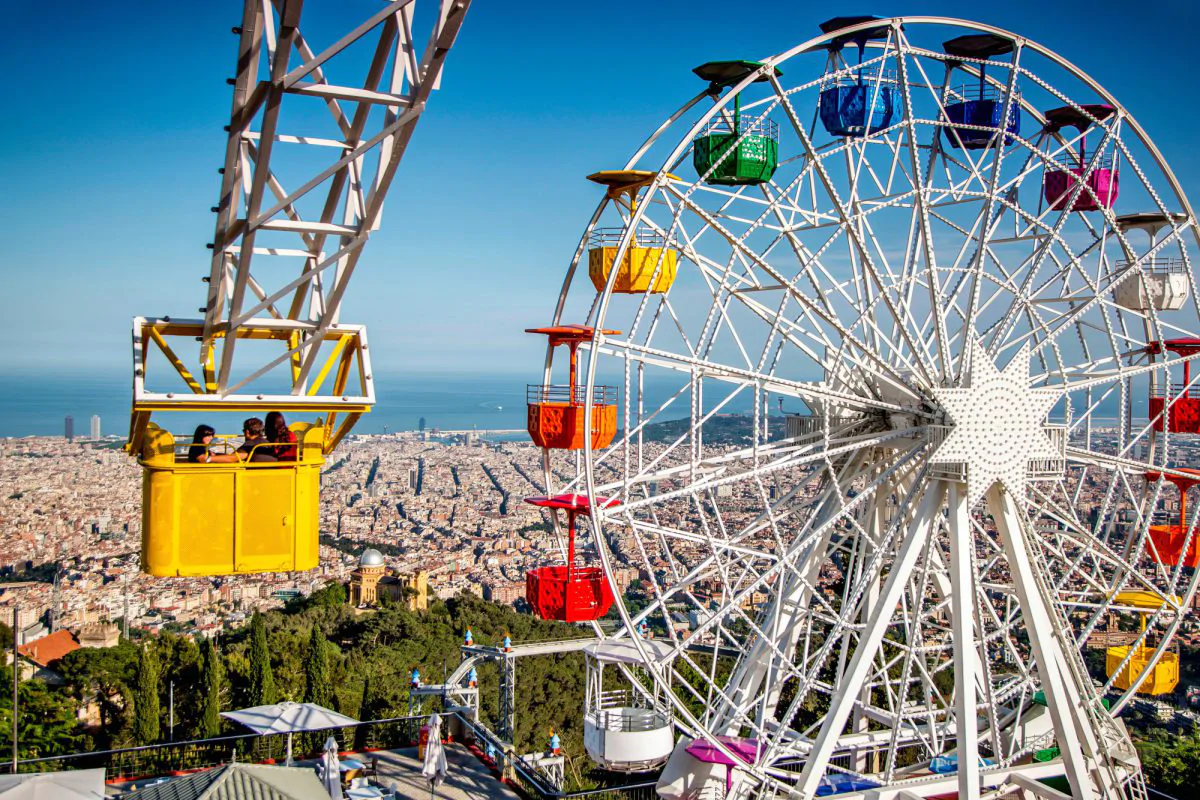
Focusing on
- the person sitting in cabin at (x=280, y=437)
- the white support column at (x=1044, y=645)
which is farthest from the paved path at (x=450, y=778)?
the person sitting in cabin at (x=280, y=437)

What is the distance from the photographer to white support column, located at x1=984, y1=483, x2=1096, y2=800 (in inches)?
416

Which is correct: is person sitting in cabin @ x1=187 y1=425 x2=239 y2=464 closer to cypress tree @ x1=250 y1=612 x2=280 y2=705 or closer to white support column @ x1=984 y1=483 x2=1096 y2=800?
white support column @ x1=984 y1=483 x2=1096 y2=800

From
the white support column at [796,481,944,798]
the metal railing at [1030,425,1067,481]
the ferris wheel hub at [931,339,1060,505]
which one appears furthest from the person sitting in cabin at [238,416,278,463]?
the metal railing at [1030,425,1067,481]

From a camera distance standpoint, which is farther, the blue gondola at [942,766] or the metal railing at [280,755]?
the metal railing at [280,755]

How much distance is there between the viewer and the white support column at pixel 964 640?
33.2 ft

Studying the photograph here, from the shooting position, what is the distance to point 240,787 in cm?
1034

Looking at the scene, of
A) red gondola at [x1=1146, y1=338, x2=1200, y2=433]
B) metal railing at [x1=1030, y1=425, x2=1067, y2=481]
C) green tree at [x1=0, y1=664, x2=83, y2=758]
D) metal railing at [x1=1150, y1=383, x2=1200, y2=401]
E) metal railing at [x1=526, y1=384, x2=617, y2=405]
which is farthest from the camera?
green tree at [x1=0, y1=664, x2=83, y2=758]

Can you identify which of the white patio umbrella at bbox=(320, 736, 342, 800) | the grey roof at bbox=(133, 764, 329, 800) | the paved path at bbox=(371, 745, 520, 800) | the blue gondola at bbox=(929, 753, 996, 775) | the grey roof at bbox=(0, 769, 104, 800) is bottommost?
the paved path at bbox=(371, 745, 520, 800)

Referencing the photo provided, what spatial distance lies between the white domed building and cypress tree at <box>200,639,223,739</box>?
19339 millimetres

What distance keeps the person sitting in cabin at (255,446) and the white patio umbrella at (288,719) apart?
24.9ft

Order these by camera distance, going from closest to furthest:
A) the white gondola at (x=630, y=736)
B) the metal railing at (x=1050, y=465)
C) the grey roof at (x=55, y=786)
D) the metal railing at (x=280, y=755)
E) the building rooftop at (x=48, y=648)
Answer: the grey roof at (x=55, y=786) → the metal railing at (x=1050, y=465) → the white gondola at (x=630, y=736) → the metal railing at (x=280, y=755) → the building rooftop at (x=48, y=648)

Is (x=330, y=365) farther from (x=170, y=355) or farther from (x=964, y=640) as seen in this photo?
(x=964, y=640)

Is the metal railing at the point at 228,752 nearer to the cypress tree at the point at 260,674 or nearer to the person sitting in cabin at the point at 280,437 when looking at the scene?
the cypress tree at the point at 260,674

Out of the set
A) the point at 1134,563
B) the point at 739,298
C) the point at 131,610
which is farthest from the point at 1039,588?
the point at 131,610
